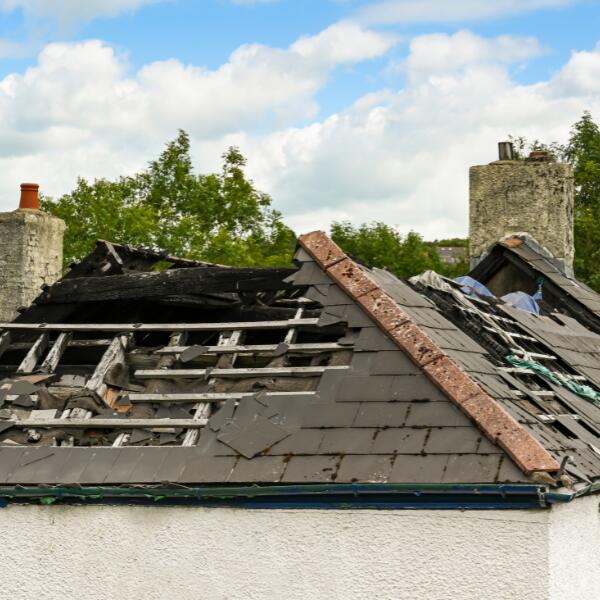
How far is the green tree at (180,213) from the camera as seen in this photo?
37.9 metres

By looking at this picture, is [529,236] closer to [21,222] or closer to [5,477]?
[21,222]

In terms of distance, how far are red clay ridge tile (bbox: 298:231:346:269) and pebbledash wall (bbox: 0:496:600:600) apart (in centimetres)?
222

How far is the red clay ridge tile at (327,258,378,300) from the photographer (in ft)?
30.9

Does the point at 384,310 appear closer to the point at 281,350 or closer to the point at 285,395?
the point at 285,395

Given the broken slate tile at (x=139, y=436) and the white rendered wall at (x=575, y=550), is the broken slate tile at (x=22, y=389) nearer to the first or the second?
the broken slate tile at (x=139, y=436)

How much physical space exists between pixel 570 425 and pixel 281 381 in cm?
228

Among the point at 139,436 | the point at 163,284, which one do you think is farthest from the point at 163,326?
the point at 139,436

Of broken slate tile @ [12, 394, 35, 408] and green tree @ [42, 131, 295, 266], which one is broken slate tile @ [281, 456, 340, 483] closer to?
broken slate tile @ [12, 394, 35, 408]

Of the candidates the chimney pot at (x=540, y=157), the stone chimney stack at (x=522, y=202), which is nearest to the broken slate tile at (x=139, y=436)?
the stone chimney stack at (x=522, y=202)

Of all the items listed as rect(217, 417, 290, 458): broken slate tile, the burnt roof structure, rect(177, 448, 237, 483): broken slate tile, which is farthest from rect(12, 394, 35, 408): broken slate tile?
rect(217, 417, 290, 458): broken slate tile

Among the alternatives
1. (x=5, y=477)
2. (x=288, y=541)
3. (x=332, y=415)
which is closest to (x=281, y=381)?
(x=332, y=415)

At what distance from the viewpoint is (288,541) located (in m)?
8.44

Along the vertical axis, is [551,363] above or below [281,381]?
above

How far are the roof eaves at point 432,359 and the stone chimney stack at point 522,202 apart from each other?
7497mm
